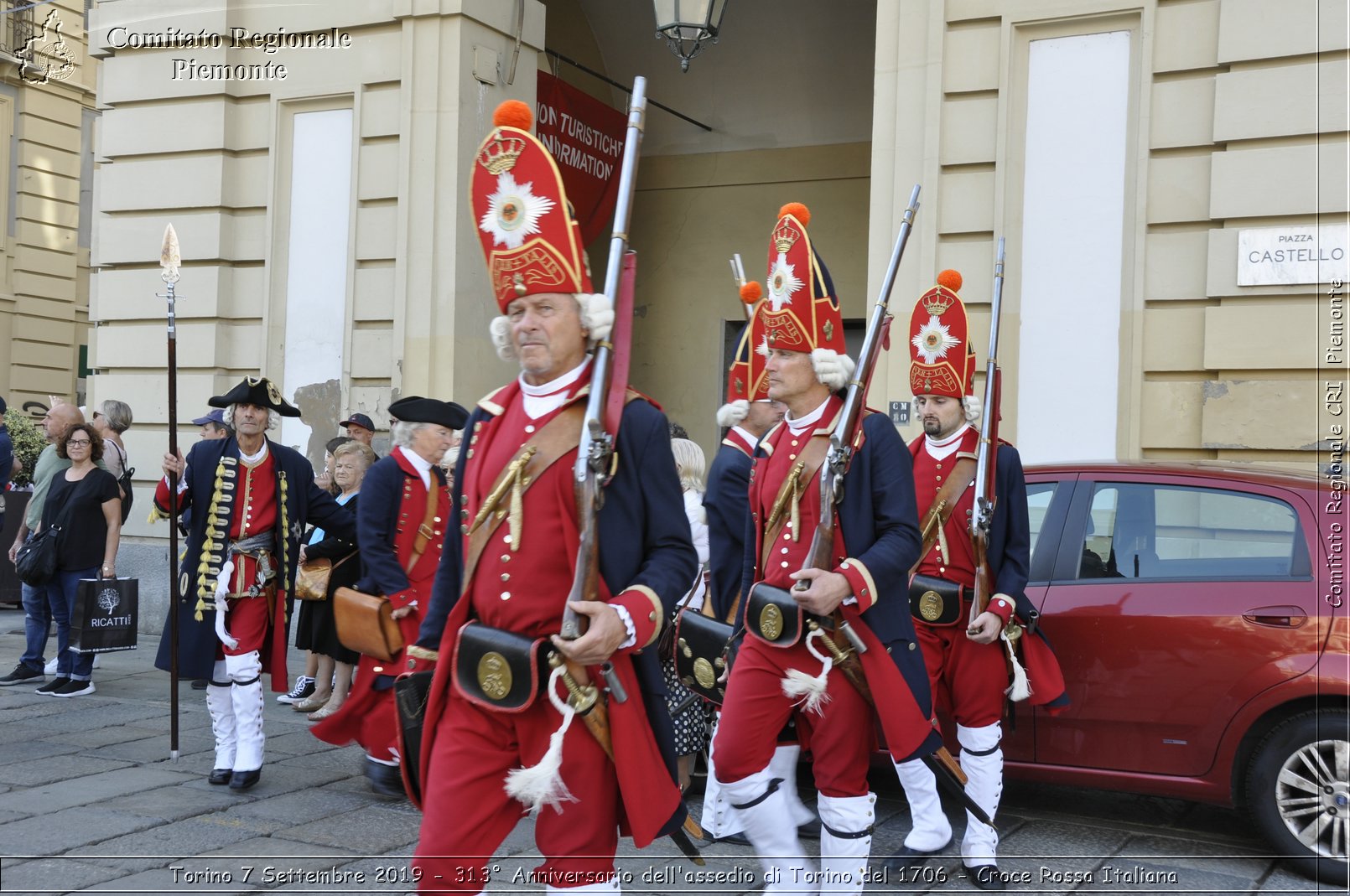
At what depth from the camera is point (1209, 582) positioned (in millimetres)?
5477

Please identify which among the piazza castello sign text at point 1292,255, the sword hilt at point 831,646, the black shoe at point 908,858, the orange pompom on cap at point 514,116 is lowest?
the black shoe at point 908,858

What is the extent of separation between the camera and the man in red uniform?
6.15 meters

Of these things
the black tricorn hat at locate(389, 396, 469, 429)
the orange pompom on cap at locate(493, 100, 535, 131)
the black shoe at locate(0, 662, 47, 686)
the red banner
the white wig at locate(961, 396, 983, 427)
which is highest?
the red banner

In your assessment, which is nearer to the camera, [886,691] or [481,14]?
[886,691]

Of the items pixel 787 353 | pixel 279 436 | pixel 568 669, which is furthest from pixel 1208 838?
pixel 279 436

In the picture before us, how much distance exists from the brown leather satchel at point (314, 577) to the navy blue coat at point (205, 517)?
0.69 m

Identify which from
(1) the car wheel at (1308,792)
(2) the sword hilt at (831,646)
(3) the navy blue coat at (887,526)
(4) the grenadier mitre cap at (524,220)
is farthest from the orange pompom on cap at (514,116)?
(1) the car wheel at (1308,792)

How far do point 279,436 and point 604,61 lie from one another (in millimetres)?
5614

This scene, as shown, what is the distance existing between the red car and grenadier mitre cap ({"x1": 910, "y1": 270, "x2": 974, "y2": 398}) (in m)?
0.86

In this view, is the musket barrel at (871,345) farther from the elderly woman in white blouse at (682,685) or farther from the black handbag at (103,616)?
the black handbag at (103,616)

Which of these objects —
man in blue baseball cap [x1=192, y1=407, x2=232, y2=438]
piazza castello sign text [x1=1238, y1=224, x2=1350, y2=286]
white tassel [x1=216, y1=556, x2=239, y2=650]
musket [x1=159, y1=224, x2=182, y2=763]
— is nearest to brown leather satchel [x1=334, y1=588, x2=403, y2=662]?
white tassel [x1=216, y1=556, x2=239, y2=650]

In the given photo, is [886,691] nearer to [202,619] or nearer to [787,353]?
[787,353]

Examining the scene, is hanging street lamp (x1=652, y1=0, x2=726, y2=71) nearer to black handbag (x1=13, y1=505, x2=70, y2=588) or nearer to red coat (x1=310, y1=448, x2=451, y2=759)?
red coat (x1=310, y1=448, x2=451, y2=759)

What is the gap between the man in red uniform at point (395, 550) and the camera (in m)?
6.15
